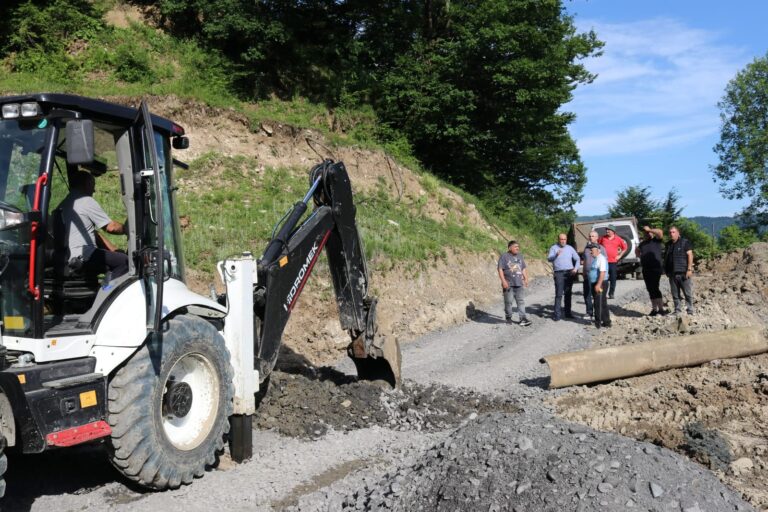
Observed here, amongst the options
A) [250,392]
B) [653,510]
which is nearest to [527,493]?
[653,510]

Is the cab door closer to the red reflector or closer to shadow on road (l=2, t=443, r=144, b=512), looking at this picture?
the red reflector

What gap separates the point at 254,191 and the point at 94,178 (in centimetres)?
1246

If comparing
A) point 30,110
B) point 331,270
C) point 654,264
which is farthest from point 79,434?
point 654,264

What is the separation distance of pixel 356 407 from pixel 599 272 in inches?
299

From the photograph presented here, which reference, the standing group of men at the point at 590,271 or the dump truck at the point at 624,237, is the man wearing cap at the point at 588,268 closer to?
the standing group of men at the point at 590,271

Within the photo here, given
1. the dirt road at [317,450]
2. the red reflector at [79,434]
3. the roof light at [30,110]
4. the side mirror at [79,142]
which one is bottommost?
the dirt road at [317,450]

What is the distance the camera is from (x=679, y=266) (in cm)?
1360

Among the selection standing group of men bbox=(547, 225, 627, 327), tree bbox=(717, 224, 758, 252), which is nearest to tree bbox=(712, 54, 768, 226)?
tree bbox=(717, 224, 758, 252)

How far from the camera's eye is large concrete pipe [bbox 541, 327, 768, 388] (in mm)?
8516

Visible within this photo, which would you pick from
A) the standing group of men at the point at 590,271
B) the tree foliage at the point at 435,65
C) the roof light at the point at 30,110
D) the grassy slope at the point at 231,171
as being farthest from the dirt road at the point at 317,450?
the tree foliage at the point at 435,65

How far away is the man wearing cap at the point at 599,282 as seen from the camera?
13117 mm

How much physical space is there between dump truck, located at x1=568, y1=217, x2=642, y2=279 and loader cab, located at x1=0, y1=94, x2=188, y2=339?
63.4 feet

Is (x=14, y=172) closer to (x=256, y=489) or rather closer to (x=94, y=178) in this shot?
(x=94, y=178)

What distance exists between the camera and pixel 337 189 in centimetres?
738
